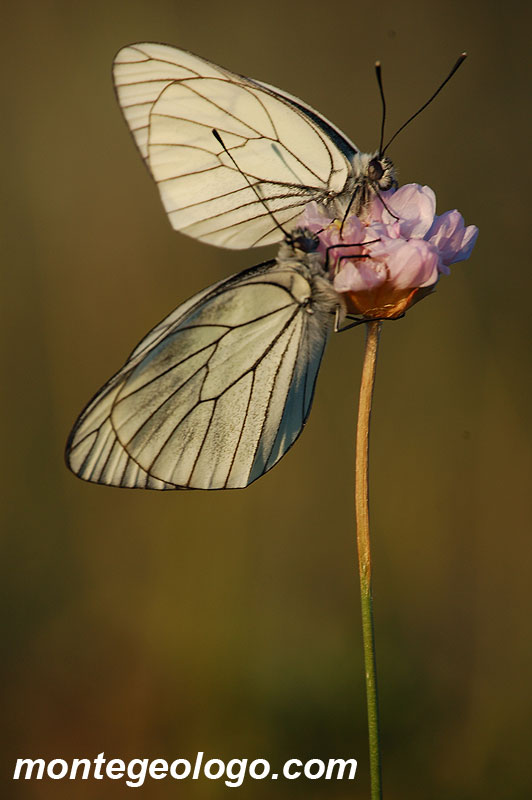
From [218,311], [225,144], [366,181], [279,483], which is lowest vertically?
[279,483]

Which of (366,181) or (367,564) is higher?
(366,181)

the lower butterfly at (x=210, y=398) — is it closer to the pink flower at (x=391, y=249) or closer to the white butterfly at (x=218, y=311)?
the white butterfly at (x=218, y=311)

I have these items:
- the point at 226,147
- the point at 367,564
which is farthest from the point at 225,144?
the point at 367,564

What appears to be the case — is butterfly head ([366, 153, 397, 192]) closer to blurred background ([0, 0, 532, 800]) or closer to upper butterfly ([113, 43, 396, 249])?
upper butterfly ([113, 43, 396, 249])

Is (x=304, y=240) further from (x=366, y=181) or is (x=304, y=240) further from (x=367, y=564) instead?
(x=367, y=564)

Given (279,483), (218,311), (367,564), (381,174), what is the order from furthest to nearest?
(279,483) → (218,311) → (381,174) → (367,564)

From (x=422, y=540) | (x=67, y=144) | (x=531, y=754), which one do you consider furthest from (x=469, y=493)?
(x=67, y=144)

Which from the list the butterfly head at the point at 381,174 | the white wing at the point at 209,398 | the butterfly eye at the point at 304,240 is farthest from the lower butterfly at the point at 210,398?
the butterfly head at the point at 381,174
